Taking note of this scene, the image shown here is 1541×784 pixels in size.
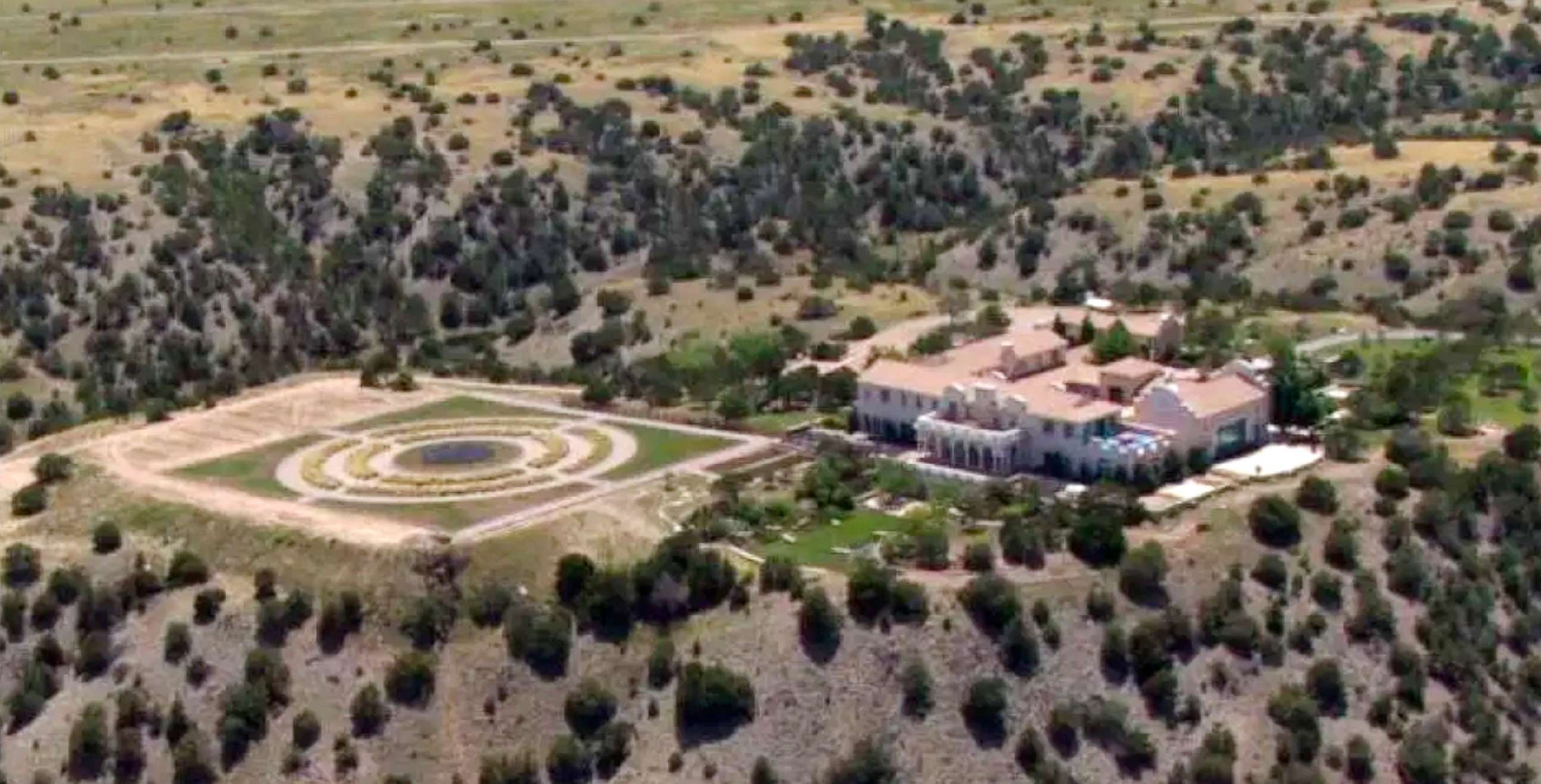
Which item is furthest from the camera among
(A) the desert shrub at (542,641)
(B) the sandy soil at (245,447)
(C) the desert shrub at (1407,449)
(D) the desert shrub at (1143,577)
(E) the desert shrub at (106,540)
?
(C) the desert shrub at (1407,449)

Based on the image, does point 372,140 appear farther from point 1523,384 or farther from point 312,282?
point 1523,384

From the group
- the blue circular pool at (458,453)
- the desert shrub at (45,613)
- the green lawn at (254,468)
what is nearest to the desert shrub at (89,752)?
the desert shrub at (45,613)

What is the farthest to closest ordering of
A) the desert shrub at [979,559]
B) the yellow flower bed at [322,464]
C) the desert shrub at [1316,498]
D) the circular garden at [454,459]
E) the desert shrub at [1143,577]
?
the yellow flower bed at [322,464] < the circular garden at [454,459] < the desert shrub at [1316,498] < the desert shrub at [979,559] < the desert shrub at [1143,577]

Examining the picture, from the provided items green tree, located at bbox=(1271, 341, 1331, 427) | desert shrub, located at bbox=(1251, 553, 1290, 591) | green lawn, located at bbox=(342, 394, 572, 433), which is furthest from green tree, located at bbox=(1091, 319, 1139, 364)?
green lawn, located at bbox=(342, 394, 572, 433)

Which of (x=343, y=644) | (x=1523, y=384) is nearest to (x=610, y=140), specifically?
(x=1523, y=384)

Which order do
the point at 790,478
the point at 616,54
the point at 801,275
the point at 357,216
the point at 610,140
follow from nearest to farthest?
the point at 790,478, the point at 801,275, the point at 357,216, the point at 610,140, the point at 616,54

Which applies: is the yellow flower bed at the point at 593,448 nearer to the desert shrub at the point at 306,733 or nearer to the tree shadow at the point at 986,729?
the desert shrub at the point at 306,733

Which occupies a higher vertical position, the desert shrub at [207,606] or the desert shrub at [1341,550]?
the desert shrub at [207,606]

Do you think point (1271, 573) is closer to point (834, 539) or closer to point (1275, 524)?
point (1275, 524)
